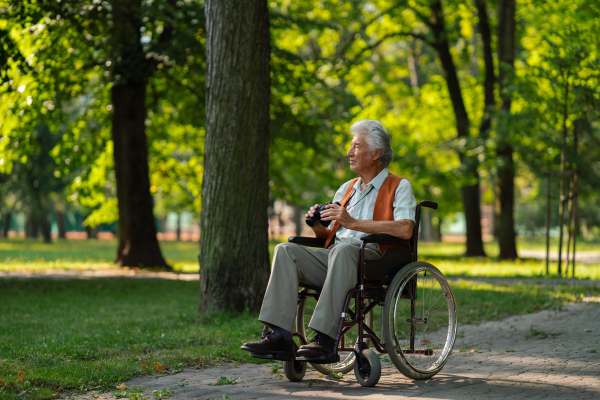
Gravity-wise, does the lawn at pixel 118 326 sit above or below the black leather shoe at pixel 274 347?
below

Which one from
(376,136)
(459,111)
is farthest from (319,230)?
(459,111)

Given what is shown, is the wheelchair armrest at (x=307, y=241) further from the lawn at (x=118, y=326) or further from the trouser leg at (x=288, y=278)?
the lawn at (x=118, y=326)

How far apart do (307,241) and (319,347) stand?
0.84 metres

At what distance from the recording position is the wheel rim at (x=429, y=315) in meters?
4.18

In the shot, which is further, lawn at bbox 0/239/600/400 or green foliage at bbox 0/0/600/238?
green foliage at bbox 0/0/600/238

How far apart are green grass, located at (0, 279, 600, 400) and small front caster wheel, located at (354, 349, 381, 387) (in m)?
1.24

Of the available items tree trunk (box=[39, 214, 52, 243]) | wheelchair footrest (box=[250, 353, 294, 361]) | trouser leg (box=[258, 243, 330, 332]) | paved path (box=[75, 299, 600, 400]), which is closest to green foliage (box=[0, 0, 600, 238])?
paved path (box=[75, 299, 600, 400])


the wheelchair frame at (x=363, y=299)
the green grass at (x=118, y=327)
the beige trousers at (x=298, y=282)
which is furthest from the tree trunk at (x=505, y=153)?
the beige trousers at (x=298, y=282)

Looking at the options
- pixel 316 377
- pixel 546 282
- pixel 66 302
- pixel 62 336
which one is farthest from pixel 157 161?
pixel 316 377

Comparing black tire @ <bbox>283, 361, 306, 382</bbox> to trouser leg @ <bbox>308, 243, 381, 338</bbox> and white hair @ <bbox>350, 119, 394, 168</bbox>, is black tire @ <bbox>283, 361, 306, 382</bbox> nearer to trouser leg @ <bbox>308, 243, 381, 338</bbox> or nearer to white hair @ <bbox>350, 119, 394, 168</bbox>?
trouser leg @ <bbox>308, 243, 381, 338</bbox>

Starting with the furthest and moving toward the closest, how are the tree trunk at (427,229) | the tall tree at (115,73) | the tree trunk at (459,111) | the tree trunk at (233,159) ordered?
the tree trunk at (427,229), the tree trunk at (459,111), the tall tree at (115,73), the tree trunk at (233,159)

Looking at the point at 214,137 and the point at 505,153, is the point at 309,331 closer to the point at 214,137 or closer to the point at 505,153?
the point at 214,137

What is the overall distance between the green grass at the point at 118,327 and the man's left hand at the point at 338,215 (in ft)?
4.84

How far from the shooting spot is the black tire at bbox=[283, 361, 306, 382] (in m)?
4.03
